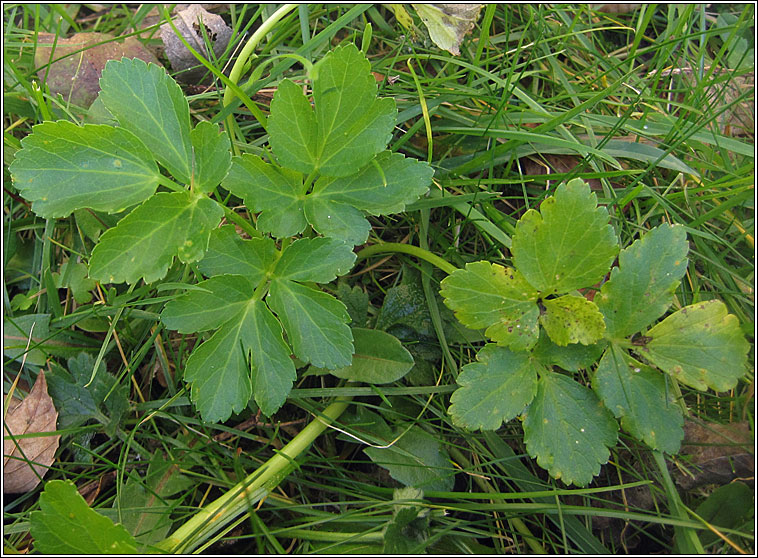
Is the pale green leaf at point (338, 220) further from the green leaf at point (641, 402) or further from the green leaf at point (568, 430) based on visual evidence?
the green leaf at point (641, 402)

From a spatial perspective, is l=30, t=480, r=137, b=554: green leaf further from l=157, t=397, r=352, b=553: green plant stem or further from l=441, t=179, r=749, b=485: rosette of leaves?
l=441, t=179, r=749, b=485: rosette of leaves

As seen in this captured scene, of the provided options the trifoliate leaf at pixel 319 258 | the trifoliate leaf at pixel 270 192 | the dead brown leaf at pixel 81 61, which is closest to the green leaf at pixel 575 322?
the trifoliate leaf at pixel 319 258

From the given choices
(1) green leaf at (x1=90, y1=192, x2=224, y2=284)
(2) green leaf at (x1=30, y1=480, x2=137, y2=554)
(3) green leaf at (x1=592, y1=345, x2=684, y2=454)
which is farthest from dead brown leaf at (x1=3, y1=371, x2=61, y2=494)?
(3) green leaf at (x1=592, y1=345, x2=684, y2=454)

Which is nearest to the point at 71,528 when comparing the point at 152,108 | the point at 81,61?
the point at 152,108

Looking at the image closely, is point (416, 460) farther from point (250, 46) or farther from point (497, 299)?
point (250, 46)

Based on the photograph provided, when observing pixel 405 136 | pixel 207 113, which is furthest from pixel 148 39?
pixel 405 136

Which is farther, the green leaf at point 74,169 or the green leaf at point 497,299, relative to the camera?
the green leaf at point 497,299

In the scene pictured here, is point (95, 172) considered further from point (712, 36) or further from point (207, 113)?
point (712, 36)
